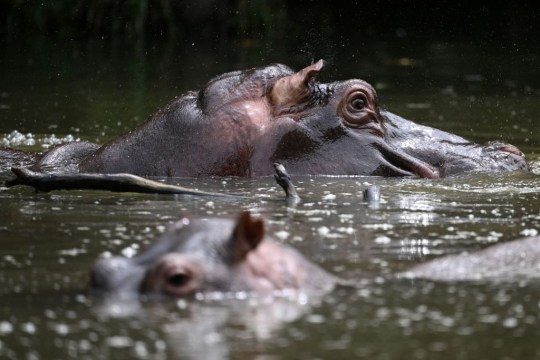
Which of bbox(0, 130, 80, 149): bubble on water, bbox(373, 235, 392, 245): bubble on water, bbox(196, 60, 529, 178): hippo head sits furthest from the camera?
bbox(0, 130, 80, 149): bubble on water

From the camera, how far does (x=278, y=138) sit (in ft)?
29.0

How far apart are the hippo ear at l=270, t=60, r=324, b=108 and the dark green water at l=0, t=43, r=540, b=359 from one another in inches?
20.8

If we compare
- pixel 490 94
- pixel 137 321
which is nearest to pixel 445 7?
pixel 490 94

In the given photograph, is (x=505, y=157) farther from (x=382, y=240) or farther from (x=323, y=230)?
(x=382, y=240)

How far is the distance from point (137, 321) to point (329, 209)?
2834mm

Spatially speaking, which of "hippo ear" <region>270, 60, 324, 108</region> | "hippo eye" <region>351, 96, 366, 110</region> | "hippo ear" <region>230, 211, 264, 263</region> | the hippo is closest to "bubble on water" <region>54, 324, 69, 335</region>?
the hippo

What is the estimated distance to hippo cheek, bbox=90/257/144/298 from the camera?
5.25 m

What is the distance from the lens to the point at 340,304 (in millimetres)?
5344

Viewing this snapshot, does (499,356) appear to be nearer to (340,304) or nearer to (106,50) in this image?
(340,304)

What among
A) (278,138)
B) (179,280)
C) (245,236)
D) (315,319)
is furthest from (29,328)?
(278,138)

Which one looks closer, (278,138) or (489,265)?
(489,265)

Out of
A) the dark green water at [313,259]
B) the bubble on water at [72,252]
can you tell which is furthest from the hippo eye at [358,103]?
the bubble on water at [72,252]

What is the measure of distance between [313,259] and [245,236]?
39.6 inches

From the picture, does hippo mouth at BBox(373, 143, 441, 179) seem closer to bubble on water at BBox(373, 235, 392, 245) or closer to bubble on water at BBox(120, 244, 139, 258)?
bubble on water at BBox(373, 235, 392, 245)
